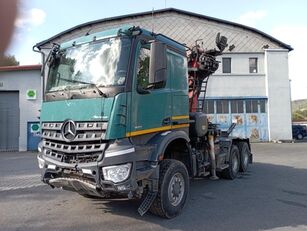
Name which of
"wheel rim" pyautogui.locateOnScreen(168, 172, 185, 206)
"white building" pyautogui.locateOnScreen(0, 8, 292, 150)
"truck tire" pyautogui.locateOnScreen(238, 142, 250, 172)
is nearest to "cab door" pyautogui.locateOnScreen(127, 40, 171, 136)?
"wheel rim" pyautogui.locateOnScreen(168, 172, 185, 206)

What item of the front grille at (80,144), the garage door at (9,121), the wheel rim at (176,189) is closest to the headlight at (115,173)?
the front grille at (80,144)

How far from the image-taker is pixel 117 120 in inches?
206

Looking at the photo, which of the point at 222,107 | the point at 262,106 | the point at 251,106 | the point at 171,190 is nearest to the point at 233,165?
the point at 171,190

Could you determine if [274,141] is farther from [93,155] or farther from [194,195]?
[93,155]

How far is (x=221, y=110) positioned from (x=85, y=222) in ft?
67.5

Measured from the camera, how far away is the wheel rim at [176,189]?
241 inches

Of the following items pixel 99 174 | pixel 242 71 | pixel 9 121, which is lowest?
pixel 99 174

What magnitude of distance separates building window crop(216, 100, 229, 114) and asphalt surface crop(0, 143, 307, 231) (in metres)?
15.6

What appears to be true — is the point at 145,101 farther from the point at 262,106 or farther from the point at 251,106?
the point at 262,106

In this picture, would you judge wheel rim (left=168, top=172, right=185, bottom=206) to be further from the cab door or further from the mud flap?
the cab door

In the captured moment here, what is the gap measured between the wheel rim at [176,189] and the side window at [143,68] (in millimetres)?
1745

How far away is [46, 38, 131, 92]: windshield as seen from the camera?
18.1 feet

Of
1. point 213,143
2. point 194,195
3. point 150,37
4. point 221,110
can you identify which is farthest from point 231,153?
point 221,110

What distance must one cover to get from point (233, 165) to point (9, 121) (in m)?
15.4
